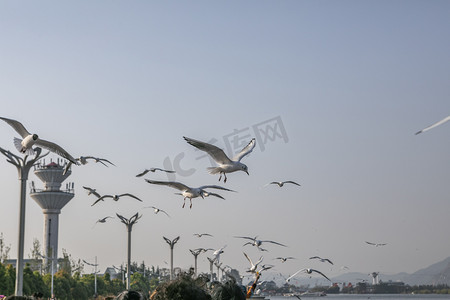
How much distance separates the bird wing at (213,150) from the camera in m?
17.0

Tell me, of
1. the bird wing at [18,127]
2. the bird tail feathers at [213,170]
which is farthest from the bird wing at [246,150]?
the bird wing at [18,127]

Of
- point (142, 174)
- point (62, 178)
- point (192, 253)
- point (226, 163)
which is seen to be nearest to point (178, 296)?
point (226, 163)

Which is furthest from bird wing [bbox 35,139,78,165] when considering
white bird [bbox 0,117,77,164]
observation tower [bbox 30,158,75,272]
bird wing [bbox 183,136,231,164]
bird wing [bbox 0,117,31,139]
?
observation tower [bbox 30,158,75,272]

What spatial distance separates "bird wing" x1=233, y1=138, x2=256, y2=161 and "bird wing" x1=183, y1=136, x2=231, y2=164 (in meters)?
0.99

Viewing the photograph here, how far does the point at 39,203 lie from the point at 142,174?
100053 millimetres

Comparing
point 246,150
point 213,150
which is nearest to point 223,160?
point 213,150

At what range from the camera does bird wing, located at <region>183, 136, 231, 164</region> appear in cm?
1700

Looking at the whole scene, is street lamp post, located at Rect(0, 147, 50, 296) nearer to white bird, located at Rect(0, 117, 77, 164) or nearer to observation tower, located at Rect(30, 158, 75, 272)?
white bird, located at Rect(0, 117, 77, 164)

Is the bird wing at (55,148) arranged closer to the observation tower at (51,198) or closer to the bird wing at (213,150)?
the bird wing at (213,150)

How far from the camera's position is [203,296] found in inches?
142

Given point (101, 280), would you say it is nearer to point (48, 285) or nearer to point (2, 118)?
point (48, 285)

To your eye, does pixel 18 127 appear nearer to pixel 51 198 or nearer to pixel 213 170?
pixel 213 170

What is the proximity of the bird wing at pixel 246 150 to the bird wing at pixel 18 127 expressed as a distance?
6110 millimetres

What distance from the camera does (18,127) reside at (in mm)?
21234
